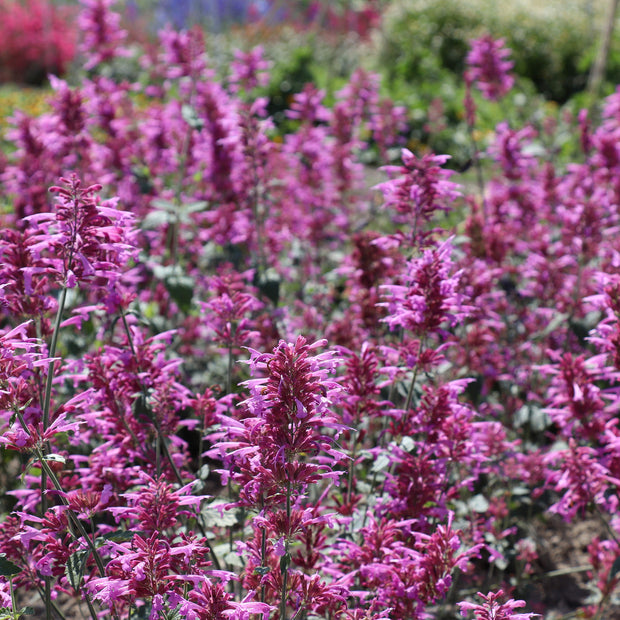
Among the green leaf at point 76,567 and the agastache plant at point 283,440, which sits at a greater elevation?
the agastache plant at point 283,440

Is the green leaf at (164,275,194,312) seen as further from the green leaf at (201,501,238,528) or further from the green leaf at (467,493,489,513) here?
the green leaf at (467,493,489,513)

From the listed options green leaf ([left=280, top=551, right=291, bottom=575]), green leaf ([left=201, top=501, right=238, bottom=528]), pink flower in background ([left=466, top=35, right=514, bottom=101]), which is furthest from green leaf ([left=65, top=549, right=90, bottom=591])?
pink flower in background ([left=466, top=35, right=514, bottom=101])

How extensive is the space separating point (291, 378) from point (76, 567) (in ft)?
3.09

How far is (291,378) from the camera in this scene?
69.5 inches

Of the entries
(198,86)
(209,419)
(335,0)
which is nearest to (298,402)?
(209,419)

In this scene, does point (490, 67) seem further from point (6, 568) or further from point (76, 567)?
point (6, 568)

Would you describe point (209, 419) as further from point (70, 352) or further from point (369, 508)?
point (70, 352)

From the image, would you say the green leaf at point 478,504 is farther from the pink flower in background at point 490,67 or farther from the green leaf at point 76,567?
the pink flower in background at point 490,67

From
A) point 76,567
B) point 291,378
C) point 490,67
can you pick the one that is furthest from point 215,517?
point 490,67

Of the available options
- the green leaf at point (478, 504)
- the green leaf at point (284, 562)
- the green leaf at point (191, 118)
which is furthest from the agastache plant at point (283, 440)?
the green leaf at point (191, 118)

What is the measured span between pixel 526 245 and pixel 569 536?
1.87 metres

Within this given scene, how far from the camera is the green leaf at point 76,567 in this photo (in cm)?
205

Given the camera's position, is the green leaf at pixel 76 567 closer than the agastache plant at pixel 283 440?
No

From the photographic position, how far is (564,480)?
2736 mm
